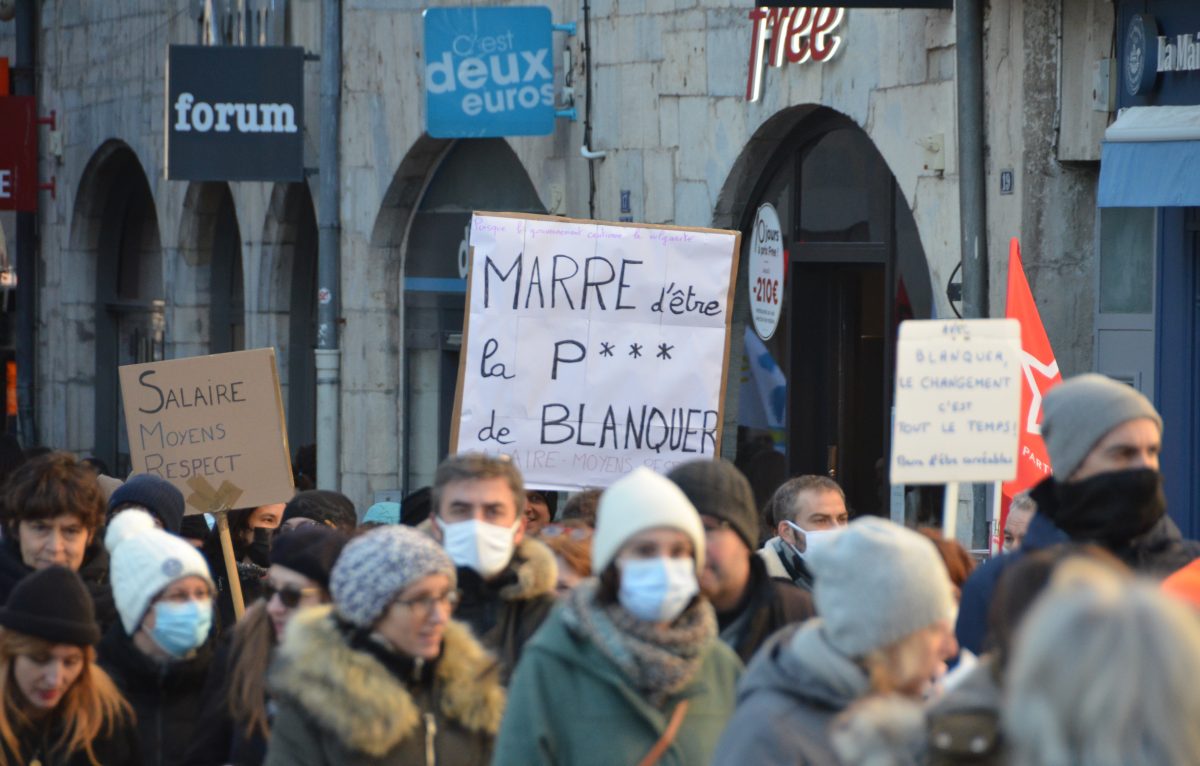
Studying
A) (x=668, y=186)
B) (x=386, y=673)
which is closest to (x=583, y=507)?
(x=386, y=673)

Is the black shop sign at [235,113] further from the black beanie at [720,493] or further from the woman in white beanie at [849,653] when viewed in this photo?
the woman in white beanie at [849,653]

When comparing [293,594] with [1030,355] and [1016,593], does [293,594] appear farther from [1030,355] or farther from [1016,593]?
[1030,355]

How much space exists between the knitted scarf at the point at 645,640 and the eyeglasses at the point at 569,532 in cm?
149

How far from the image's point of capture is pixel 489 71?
42.0ft

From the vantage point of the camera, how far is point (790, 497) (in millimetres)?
6941

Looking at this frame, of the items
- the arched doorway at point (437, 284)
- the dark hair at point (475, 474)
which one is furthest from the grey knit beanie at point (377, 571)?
the arched doorway at point (437, 284)

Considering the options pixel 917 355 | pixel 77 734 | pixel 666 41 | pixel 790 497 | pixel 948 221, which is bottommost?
pixel 77 734

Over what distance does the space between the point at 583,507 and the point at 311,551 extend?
126 cm

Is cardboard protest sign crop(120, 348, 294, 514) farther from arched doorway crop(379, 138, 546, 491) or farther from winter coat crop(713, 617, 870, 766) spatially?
arched doorway crop(379, 138, 546, 491)

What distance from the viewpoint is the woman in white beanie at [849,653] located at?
3318 mm

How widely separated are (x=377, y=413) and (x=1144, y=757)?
1371cm

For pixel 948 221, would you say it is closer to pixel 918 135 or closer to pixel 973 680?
pixel 918 135

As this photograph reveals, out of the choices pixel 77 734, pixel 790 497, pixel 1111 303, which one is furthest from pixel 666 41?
pixel 77 734

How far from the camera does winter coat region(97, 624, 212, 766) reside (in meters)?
5.30
